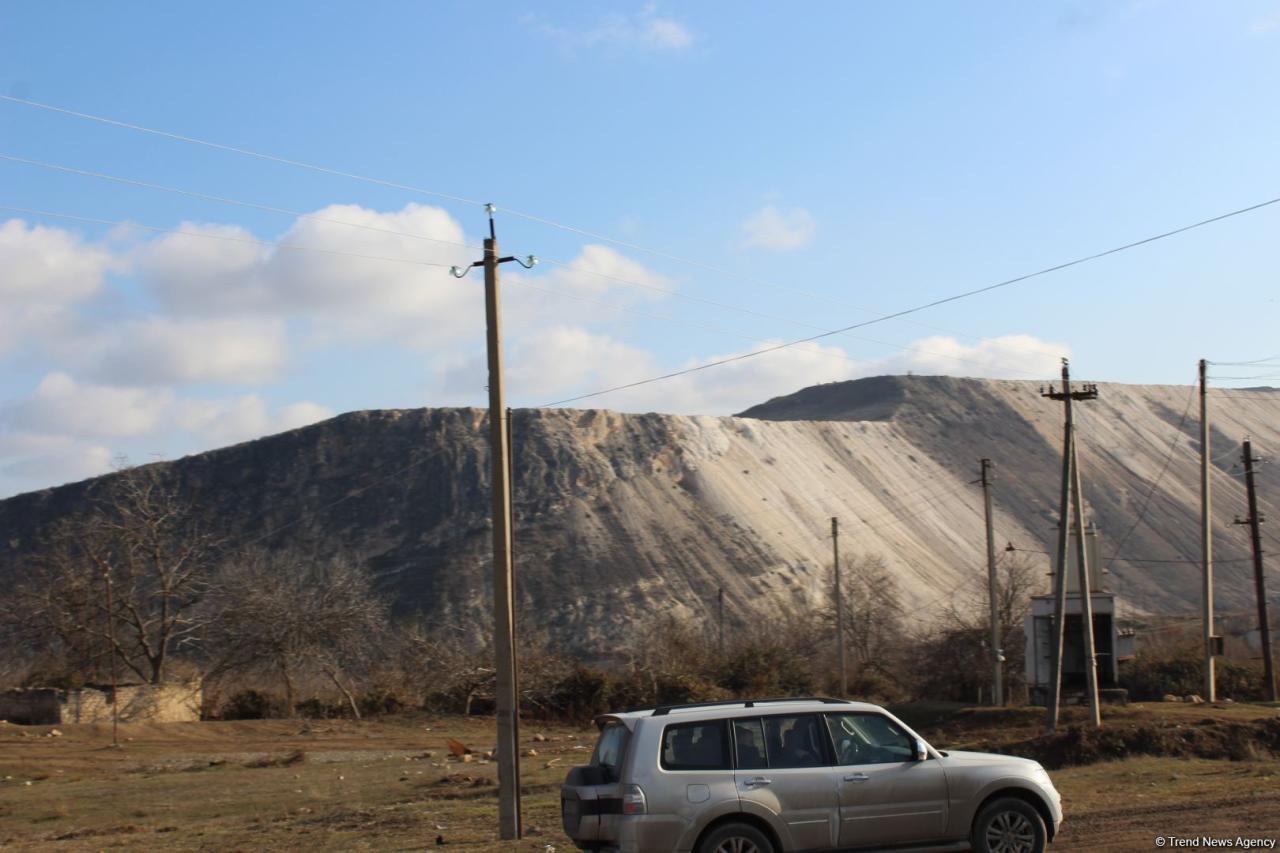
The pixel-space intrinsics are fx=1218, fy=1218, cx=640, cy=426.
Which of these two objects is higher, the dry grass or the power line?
the power line

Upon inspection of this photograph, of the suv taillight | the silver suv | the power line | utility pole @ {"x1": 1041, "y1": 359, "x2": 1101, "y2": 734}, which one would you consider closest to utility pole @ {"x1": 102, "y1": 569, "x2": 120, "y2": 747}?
utility pole @ {"x1": 1041, "y1": 359, "x2": 1101, "y2": 734}

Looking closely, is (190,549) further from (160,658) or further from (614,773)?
(614,773)

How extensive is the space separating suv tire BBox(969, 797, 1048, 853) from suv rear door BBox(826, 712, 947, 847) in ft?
1.14

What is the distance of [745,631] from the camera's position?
201ft

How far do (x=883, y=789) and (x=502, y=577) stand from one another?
22.8 ft

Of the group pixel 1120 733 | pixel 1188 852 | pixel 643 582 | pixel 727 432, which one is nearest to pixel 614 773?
pixel 1188 852

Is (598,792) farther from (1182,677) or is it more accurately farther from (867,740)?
(1182,677)

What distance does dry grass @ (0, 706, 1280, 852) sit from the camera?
14.9 m

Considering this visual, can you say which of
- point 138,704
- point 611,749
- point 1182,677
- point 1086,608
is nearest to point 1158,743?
point 1086,608

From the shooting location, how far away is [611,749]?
10602 mm

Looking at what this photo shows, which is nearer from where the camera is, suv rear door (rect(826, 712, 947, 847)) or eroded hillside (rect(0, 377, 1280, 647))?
suv rear door (rect(826, 712, 947, 847))

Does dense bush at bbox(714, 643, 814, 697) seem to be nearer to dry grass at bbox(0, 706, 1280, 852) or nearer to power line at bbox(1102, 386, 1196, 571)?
dry grass at bbox(0, 706, 1280, 852)

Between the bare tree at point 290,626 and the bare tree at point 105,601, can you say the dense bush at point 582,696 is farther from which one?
the bare tree at point 105,601

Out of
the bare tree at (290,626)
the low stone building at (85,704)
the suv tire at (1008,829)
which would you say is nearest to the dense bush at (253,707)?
the bare tree at (290,626)
